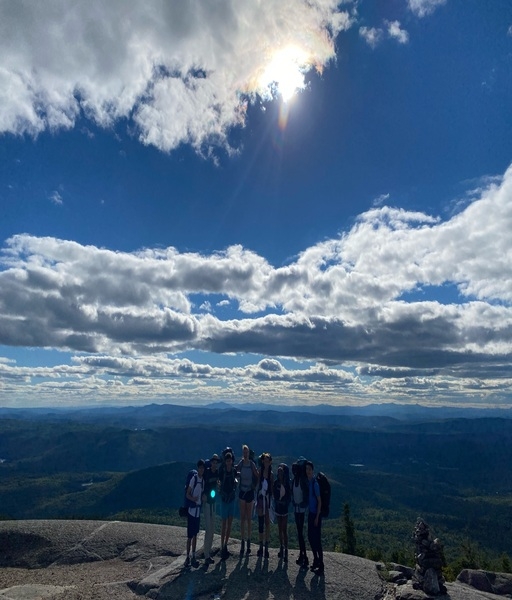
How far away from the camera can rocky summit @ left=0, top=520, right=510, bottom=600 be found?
529 inches

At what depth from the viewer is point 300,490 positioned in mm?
14898

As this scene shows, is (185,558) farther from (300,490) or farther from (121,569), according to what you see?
(300,490)

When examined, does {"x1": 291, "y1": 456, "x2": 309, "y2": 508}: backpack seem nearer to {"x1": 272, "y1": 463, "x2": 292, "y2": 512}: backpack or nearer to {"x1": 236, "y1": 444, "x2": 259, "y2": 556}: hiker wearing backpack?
{"x1": 272, "y1": 463, "x2": 292, "y2": 512}: backpack

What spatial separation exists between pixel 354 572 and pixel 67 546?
12237 mm

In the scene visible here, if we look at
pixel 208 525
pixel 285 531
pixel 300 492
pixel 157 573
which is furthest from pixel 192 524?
pixel 300 492

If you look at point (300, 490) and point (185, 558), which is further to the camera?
point (185, 558)

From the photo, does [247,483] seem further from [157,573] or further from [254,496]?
[157,573]

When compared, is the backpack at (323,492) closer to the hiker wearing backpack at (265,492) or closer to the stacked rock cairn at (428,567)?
the hiker wearing backpack at (265,492)

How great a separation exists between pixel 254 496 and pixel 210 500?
1.61 metres

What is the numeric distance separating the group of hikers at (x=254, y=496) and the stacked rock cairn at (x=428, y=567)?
3241mm

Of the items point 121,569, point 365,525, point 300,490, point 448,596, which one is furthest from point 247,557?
point 365,525

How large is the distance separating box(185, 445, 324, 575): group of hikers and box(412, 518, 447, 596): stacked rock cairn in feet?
10.6

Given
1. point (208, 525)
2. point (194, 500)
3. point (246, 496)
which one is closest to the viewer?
point (194, 500)

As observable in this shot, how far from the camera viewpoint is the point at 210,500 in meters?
15.3
